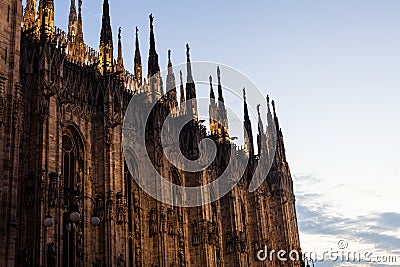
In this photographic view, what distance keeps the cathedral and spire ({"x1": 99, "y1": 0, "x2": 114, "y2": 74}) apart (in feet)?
0.25

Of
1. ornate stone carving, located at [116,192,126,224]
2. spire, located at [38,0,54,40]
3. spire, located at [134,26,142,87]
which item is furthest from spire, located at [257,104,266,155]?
spire, located at [38,0,54,40]

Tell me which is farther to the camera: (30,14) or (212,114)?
(212,114)

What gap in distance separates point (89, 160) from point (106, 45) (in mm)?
8473

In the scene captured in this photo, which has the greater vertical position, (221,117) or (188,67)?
(188,67)

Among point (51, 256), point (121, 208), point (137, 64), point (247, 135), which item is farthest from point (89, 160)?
point (247, 135)

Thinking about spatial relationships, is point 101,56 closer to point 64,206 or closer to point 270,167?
point 64,206

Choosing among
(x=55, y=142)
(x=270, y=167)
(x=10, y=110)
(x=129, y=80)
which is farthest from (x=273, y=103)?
(x=10, y=110)

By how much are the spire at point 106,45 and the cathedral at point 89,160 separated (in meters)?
0.08

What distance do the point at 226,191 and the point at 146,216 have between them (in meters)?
13.1

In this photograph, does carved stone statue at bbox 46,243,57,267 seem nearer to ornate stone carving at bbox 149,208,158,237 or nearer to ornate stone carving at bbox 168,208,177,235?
ornate stone carving at bbox 149,208,158,237

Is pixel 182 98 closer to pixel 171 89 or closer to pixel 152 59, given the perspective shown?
pixel 171 89

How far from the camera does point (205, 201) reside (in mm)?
45469

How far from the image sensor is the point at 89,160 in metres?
34.6

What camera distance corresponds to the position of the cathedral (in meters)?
27.1
